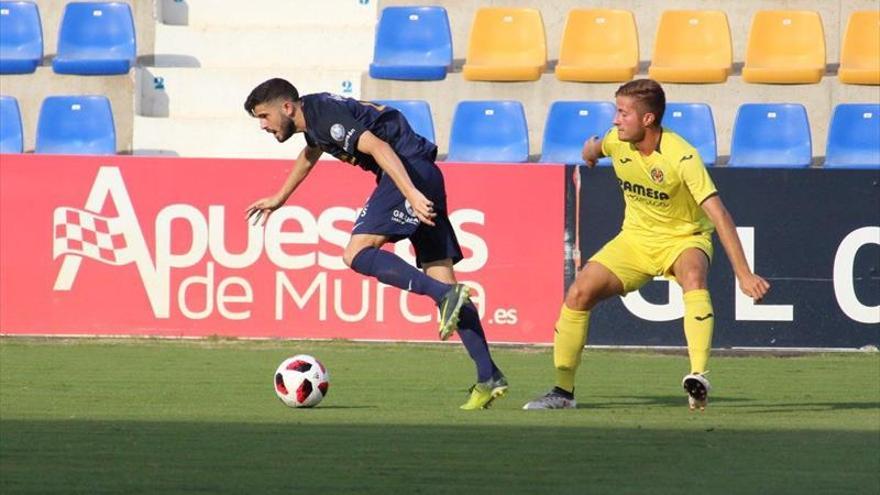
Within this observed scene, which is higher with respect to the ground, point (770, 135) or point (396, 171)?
point (396, 171)

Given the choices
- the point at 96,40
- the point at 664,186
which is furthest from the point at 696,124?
the point at 664,186

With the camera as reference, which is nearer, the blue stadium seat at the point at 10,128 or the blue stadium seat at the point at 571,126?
the blue stadium seat at the point at 571,126

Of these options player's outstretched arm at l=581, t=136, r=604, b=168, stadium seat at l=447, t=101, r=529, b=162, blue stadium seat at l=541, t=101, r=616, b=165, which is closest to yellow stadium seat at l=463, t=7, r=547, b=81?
stadium seat at l=447, t=101, r=529, b=162

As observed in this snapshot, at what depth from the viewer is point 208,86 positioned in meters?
17.9

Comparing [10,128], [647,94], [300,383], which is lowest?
[300,383]

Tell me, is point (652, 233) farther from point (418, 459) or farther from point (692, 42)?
point (692, 42)

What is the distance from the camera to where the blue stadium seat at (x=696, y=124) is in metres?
15.7

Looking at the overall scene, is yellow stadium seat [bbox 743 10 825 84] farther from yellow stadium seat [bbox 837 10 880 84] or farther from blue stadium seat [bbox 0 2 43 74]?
blue stadium seat [bbox 0 2 43 74]

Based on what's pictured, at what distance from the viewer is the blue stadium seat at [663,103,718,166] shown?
15.7 meters

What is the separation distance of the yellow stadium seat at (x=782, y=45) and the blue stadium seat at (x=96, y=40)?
634 centimetres

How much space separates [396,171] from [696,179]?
162 cm

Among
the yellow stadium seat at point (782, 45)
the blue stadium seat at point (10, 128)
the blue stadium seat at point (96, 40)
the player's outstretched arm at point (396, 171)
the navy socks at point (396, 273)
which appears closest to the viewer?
the player's outstretched arm at point (396, 171)

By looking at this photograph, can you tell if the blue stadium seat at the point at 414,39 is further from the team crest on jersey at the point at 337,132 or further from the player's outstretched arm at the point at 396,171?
the player's outstretched arm at the point at 396,171

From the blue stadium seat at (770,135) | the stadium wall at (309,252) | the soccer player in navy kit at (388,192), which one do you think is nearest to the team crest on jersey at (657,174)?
the soccer player in navy kit at (388,192)
